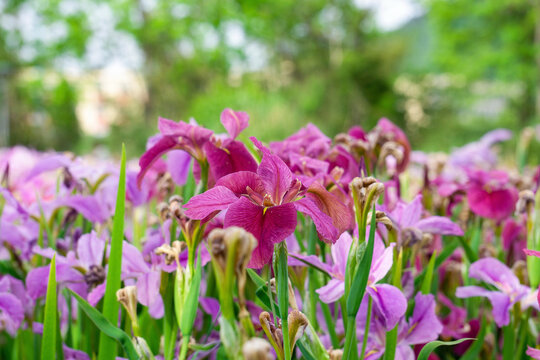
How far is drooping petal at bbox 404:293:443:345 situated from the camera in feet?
2.00

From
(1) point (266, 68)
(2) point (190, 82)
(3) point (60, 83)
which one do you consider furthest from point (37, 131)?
(1) point (266, 68)

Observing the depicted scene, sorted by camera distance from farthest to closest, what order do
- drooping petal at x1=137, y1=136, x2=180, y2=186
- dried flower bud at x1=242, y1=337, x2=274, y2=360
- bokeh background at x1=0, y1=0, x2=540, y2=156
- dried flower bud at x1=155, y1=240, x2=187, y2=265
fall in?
bokeh background at x1=0, y1=0, x2=540, y2=156, drooping petal at x1=137, y1=136, x2=180, y2=186, dried flower bud at x1=155, y1=240, x2=187, y2=265, dried flower bud at x1=242, y1=337, x2=274, y2=360

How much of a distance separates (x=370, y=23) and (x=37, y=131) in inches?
505

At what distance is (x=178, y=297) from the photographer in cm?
50

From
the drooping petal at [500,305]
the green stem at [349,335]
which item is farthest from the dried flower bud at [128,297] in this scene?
the drooping petal at [500,305]

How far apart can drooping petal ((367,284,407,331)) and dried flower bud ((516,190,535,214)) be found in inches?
11.2

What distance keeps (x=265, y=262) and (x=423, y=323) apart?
0.29 m

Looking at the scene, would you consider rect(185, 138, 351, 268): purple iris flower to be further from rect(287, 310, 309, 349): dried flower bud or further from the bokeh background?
the bokeh background

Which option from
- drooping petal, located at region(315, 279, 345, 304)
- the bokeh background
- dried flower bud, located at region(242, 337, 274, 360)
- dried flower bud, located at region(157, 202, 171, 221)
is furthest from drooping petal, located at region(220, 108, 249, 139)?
the bokeh background

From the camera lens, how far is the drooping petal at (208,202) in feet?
1.47

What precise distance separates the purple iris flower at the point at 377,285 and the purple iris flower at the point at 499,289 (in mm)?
194

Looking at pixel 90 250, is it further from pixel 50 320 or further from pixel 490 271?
pixel 490 271

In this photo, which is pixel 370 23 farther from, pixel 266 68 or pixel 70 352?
pixel 70 352

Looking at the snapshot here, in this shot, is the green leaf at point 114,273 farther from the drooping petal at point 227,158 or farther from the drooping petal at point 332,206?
the drooping petal at point 332,206
